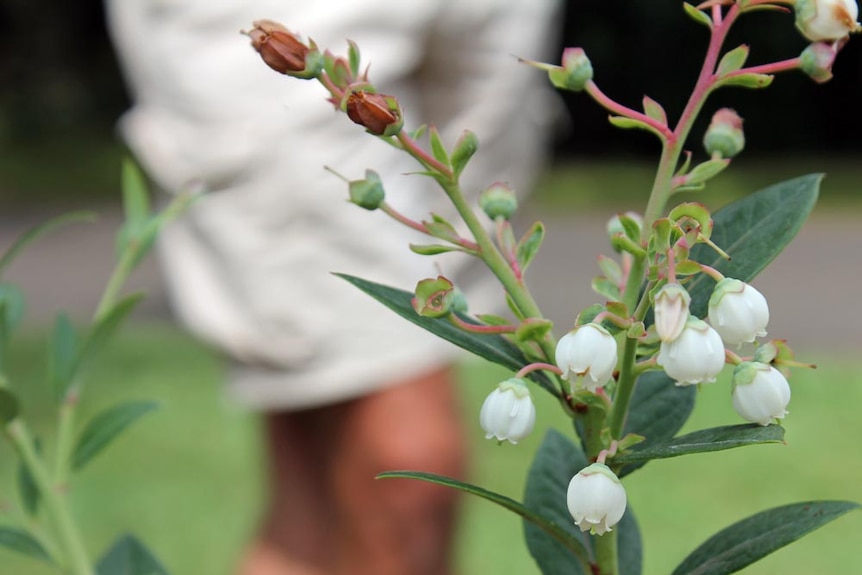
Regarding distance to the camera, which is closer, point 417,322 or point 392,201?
point 417,322

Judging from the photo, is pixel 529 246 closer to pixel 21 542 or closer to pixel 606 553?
pixel 606 553

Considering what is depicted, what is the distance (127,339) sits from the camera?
4.77 metres

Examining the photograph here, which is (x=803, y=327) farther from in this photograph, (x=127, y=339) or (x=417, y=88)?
(x=417, y=88)

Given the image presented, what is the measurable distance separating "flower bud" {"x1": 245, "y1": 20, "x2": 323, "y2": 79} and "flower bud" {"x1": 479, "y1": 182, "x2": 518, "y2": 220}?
8 centimetres

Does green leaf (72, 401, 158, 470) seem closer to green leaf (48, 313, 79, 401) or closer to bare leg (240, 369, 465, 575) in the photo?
green leaf (48, 313, 79, 401)

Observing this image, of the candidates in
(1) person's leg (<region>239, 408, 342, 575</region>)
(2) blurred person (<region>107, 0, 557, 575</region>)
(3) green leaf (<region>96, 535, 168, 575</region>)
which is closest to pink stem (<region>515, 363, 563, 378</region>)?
(3) green leaf (<region>96, 535, 168, 575</region>)

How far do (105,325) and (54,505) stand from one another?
0.06 metres

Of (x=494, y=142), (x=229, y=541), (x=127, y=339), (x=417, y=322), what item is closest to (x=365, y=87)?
(x=417, y=322)

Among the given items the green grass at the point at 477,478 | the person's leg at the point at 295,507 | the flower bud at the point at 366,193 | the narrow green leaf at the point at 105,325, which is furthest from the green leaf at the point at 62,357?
the green grass at the point at 477,478

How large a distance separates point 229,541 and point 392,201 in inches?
67.2

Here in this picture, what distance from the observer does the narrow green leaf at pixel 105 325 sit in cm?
45

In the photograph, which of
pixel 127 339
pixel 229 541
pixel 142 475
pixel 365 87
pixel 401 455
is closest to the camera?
pixel 365 87

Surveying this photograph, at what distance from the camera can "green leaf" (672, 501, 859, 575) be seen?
30 centimetres

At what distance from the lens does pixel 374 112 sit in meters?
0.29
